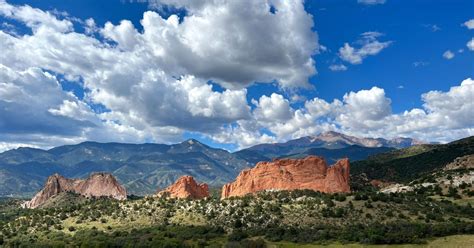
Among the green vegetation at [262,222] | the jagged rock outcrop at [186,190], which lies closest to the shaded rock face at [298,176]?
the green vegetation at [262,222]

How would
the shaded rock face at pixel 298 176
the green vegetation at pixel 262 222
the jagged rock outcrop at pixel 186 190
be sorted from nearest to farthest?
the green vegetation at pixel 262 222 < the shaded rock face at pixel 298 176 < the jagged rock outcrop at pixel 186 190

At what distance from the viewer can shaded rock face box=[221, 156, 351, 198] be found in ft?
464

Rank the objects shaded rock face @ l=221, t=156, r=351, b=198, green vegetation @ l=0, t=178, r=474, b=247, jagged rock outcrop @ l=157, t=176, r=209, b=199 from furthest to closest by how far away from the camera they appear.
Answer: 1. jagged rock outcrop @ l=157, t=176, r=209, b=199
2. shaded rock face @ l=221, t=156, r=351, b=198
3. green vegetation @ l=0, t=178, r=474, b=247

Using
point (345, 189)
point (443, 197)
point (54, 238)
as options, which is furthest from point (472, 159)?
point (54, 238)

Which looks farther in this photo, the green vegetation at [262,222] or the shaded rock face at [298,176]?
the shaded rock face at [298,176]

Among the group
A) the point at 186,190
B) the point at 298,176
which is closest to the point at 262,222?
the point at 298,176

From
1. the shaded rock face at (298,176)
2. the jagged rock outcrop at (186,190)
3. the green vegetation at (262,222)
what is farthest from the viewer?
the jagged rock outcrop at (186,190)

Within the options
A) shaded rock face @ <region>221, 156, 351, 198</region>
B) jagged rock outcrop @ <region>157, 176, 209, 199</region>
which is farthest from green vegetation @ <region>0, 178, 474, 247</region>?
jagged rock outcrop @ <region>157, 176, 209, 199</region>

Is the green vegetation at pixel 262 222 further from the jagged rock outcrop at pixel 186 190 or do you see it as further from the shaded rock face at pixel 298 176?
the jagged rock outcrop at pixel 186 190

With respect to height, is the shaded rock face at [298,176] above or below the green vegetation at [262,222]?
above

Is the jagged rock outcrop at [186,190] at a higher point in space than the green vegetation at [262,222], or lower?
higher

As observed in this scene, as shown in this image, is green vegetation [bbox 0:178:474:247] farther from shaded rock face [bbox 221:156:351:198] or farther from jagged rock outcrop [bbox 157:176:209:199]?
jagged rock outcrop [bbox 157:176:209:199]

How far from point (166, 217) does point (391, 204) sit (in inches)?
2400

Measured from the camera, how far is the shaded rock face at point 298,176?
142 m
